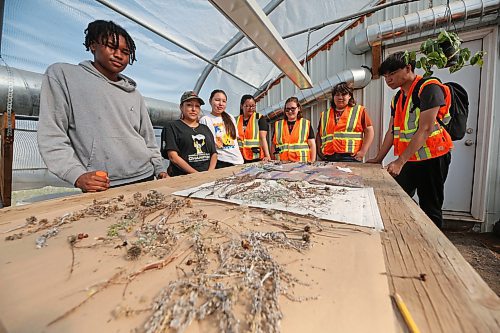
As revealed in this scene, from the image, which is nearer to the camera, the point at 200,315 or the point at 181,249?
the point at 200,315

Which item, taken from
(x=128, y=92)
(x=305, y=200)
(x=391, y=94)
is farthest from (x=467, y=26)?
(x=128, y=92)

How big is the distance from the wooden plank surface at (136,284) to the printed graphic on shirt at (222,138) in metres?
1.48

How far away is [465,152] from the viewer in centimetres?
248

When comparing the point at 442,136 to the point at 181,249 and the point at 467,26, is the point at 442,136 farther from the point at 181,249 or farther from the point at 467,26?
the point at 467,26

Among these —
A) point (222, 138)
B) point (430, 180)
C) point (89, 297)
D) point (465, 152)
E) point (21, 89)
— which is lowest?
point (89, 297)

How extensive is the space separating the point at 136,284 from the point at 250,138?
225 cm

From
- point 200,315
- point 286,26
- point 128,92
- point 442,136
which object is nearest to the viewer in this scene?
point 200,315

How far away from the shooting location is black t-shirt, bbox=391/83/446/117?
123cm

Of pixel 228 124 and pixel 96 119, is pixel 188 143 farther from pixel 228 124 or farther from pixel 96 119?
pixel 96 119

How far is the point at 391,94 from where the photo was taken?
8.90 feet

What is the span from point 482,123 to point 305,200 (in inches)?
110

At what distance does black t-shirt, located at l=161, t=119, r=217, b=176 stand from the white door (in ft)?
8.62

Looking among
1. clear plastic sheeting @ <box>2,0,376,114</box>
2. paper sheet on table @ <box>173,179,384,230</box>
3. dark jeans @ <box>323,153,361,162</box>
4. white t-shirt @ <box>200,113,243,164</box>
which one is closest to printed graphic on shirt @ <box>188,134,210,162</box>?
white t-shirt @ <box>200,113,243,164</box>

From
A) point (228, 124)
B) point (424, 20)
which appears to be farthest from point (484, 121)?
point (228, 124)
